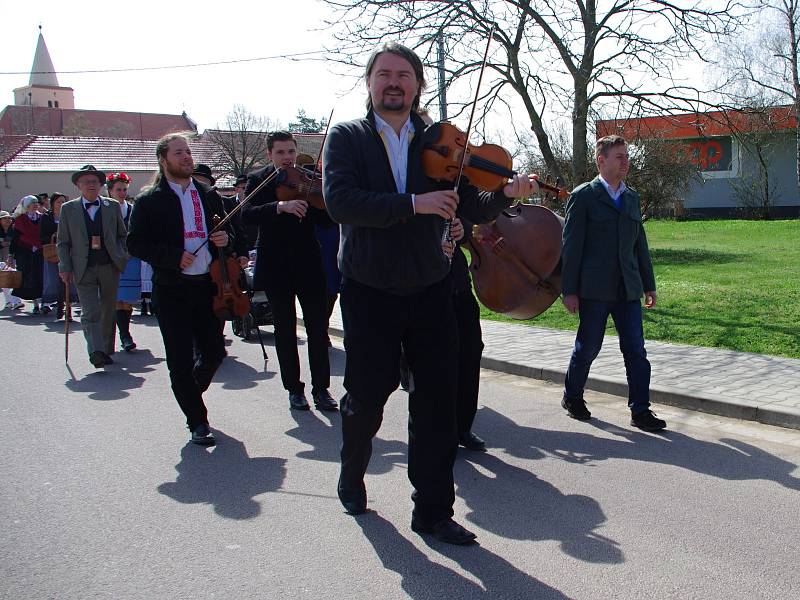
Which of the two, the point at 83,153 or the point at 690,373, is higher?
the point at 83,153

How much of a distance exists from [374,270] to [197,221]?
8.02 ft

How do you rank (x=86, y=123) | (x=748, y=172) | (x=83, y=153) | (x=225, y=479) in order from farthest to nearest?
(x=86, y=123) → (x=83, y=153) → (x=748, y=172) → (x=225, y=479)

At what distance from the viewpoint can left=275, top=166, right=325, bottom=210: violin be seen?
6133mm

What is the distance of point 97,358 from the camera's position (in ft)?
27.1

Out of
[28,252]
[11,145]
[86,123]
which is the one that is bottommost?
[28,252]

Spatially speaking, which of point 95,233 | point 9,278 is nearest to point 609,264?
point 95,233

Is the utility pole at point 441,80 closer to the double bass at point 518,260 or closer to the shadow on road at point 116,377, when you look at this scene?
the shadow on road at point 116,377

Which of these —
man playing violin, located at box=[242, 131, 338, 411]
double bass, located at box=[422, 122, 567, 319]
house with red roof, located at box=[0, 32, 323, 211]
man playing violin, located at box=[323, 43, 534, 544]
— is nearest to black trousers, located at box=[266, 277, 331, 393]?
man playing violin, located at box=[242, 131, 338, 411]

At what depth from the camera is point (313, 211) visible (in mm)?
6281

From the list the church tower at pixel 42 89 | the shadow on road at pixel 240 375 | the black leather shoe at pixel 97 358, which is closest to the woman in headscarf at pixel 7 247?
the black leather shoe at pixel 97 358

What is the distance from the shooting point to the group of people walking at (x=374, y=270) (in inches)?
136

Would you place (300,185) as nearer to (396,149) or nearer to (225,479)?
(225,479)

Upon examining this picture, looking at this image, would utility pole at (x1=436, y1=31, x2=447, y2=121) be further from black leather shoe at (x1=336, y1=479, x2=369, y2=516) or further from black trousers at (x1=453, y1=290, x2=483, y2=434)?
black leather shoe at (x1=336, y1=479, x2=369, y2=516)

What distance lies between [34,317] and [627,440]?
37.6ft
